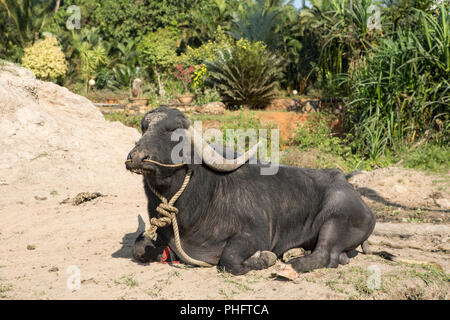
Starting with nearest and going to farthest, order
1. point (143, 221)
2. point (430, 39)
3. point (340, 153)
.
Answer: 1. point (143, 221)
2. point (430, 39)
3. point (340, 153)

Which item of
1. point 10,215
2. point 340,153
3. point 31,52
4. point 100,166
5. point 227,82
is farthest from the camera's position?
point 31,52

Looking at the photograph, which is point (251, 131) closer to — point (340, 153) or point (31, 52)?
point (340, 153)

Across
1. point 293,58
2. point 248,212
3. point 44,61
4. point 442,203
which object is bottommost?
point 442,203

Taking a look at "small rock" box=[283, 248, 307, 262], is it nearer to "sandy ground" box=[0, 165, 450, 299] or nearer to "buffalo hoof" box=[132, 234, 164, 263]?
"sandy ground" box=[0, 165, 450, 299]

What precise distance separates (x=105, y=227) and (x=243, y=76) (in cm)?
1146

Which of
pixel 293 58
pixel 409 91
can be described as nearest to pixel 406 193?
pixel 409 91

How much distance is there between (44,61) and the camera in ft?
70.3

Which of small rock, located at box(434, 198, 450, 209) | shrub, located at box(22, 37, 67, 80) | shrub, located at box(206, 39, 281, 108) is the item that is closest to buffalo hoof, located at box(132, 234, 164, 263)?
small rock, located at box(434, 198, 450, 209)

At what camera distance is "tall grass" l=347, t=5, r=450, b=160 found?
30.4 feet

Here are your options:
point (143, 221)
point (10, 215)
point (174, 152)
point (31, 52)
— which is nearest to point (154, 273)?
point (174, 152)

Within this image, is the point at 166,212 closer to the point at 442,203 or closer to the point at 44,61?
the point at 442,203

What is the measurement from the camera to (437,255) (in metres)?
4.57

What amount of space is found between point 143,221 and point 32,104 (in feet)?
15.9

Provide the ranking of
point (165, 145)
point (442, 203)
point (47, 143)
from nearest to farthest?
1. point (165, 145)
2. point (442, 203)
3. point (47, 143)
